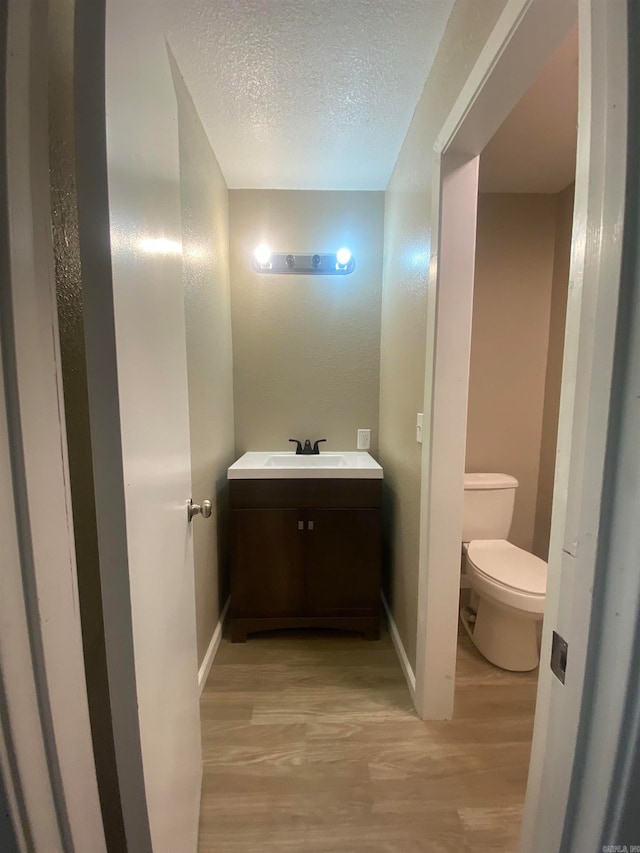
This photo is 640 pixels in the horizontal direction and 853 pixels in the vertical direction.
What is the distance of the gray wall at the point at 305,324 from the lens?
207cm

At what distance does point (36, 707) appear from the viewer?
397 mm

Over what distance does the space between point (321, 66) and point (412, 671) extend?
2.41 metres

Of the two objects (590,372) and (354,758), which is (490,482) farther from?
(590,372)

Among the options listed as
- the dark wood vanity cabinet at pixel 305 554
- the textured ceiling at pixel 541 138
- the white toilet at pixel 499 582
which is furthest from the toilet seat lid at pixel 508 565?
the textured ceiling at pixel 541 138

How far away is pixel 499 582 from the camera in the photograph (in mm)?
1528

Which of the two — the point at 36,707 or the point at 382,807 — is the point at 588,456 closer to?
the point at 36,707

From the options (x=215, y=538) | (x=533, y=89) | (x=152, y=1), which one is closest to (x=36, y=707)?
(x=152, y=1)

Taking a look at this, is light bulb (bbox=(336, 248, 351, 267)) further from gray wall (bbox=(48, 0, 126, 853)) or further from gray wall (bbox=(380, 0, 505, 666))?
gray wall (bbox=(48, 0, 126, 853))

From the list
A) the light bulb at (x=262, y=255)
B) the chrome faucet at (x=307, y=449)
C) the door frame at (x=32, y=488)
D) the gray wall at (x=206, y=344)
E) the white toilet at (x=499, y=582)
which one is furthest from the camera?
the chrome faucet at (x=307, y=449)

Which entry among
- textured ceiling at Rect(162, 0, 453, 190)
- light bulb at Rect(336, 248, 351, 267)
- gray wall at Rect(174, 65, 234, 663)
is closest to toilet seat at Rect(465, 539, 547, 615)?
gray wall at Rect(174, 65, 234, 663)

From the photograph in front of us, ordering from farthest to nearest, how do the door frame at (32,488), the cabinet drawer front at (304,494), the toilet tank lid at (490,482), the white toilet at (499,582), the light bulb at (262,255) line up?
the light bulb at (262,255) < the toilet tank lid at (490,482) < the cabinet drawer front at (304,494) < the white toilet at (499,582) < the door frame at (32,488)

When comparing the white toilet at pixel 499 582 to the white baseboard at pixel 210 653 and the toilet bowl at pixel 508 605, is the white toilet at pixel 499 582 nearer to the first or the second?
the toilet bowl at pixel 508 605

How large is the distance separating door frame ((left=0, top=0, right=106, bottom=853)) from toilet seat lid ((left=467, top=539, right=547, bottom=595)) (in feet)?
5.26

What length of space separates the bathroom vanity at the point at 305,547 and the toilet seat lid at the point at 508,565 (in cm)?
51
